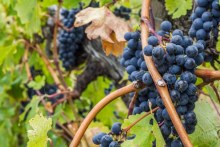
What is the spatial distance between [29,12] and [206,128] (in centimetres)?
111

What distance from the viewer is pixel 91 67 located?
304 cm

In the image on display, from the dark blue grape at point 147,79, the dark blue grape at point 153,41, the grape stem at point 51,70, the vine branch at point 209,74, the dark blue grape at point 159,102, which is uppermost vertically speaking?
the dark blue grape at point 153,41

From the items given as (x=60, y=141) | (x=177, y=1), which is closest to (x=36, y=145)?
(x=177, y=1)

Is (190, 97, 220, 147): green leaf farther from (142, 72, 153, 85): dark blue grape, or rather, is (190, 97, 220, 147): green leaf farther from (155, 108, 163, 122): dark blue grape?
(142, 72, 153, 85): dark blue grape

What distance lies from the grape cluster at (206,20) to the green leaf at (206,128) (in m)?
0.22

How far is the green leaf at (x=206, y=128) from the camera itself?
148 centimetres

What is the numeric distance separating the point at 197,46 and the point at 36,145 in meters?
0.52

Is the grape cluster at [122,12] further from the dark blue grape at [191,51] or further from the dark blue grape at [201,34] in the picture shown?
the dark blue grape at [191,51]

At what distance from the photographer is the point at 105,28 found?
172 cm

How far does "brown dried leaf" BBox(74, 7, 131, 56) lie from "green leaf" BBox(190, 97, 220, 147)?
15.0 inches

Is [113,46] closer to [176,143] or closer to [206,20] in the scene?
[206,20]

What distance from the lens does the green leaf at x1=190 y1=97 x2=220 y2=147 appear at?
1484 mm

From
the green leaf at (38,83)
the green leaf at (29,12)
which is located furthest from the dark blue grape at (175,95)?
the green leaf at (38,83)

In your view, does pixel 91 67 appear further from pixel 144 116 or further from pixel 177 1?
pixel 144 116
